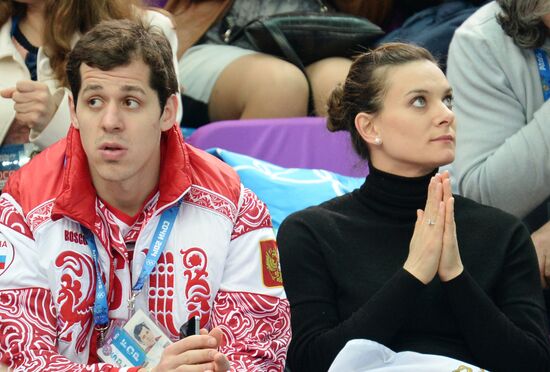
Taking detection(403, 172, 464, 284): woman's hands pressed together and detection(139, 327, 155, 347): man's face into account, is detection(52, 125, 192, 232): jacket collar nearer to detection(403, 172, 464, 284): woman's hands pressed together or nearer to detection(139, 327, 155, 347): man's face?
detection(139, 327, 155, 347): man's face

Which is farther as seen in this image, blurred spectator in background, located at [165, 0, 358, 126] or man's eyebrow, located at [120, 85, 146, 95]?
blurred spectator in background, located at [165, 0, 358, 126]

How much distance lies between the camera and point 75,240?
9.70 feet

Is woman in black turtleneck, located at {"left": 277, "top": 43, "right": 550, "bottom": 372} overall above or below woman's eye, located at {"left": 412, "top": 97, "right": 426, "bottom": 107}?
below

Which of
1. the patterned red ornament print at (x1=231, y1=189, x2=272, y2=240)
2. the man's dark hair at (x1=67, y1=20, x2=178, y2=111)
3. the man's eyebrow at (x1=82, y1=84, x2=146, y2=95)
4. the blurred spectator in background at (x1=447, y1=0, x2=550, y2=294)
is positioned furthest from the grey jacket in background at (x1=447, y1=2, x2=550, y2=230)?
the man's eyebrow at (x1=82, y1=84, x2=146, y2=95)

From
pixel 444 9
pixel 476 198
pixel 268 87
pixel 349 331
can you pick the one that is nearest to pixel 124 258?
pixel 349 331

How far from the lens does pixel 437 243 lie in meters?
3.10

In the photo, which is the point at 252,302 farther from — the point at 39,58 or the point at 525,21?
the point at 525,21

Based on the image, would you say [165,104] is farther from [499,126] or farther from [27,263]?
[499,126]

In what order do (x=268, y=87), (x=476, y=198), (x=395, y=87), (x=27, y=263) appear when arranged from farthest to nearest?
(x=268, y=87)
(x=476, y=198)
(x=395, y=87)
(x=27, y=263)

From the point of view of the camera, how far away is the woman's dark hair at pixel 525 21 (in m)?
3.81

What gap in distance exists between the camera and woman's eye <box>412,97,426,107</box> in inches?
133

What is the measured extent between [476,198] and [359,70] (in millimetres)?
629

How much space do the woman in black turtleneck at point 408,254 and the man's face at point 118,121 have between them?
506 mm

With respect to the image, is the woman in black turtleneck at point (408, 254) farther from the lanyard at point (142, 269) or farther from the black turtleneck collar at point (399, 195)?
the lanyard at point (142, 269)
